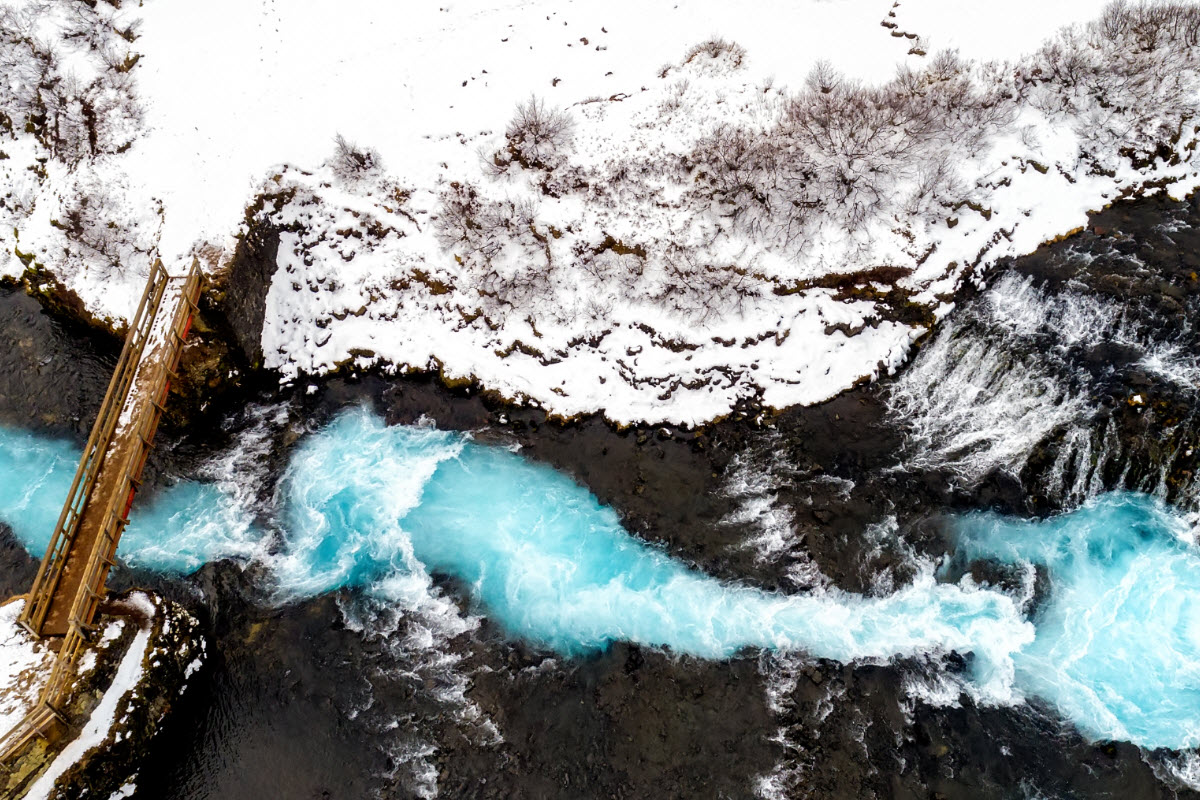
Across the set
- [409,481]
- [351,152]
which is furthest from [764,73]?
[409,481]


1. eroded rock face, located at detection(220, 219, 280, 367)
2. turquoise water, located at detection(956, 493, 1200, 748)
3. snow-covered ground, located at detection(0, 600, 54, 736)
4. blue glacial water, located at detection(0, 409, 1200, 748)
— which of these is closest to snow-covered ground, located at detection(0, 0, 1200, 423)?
→ eroded rock face, located at detection(220, 219, 280, 367)

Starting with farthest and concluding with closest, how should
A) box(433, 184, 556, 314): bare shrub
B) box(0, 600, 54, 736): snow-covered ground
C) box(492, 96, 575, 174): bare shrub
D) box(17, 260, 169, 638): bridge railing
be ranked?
box(492, 96, 575, 174): bare shrub < box(433, 184, 556, 314): bare shrub < box(17, 260, 169, 638): bridge railing < box(0, 600, 54, 736): snow-covered ground

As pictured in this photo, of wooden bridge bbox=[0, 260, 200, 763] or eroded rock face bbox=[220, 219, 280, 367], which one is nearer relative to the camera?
wooden bridge bbox=[0, 260, 200, 763]

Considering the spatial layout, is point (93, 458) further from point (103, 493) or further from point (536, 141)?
point (536, 141)

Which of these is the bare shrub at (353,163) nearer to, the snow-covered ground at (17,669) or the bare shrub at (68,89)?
the bare shrub at (68,89)

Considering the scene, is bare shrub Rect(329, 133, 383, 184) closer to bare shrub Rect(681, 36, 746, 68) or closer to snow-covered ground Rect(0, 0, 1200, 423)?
snow-covered ground Rect(0, 0, 1200, 423)

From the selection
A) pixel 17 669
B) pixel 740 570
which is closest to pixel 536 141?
pixel 740 570
